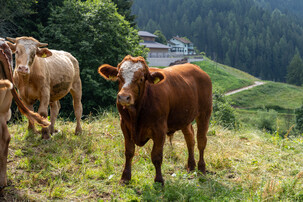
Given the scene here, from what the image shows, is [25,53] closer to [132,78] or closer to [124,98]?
[132,78]

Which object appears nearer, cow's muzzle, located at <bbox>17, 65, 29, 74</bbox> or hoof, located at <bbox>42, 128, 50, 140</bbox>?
cow's muzzle, located at <bbox>17, 65, 29, 74</bbox>

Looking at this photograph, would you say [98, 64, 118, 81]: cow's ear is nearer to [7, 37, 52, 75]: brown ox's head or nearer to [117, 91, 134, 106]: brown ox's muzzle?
[117, 91, 134, 106]: brown ox's muzzle

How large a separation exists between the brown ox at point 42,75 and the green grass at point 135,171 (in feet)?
2.65

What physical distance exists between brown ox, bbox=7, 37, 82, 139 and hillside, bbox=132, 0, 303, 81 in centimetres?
12253

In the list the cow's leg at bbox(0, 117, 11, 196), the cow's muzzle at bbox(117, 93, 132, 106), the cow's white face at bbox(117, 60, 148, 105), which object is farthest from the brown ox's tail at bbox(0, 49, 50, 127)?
the cow's white face at bbox(117, 60, 148, 105)

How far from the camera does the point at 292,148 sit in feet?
26.6

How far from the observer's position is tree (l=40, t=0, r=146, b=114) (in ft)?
59.1

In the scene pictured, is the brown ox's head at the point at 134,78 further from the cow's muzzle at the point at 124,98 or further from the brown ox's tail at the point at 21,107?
the brown ox's tail at the point at 21,107

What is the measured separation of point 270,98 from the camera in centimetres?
6256

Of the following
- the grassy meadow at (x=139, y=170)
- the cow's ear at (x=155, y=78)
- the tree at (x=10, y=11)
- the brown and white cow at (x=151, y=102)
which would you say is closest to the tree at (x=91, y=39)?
the tree at (x=10, y=11)

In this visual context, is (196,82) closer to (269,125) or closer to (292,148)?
(292,148)

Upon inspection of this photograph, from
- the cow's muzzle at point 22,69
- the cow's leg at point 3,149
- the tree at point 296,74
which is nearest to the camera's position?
the cow's leg at point 3,149

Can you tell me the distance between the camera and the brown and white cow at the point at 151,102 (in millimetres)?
4238

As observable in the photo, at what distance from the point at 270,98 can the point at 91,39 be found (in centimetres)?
5280
